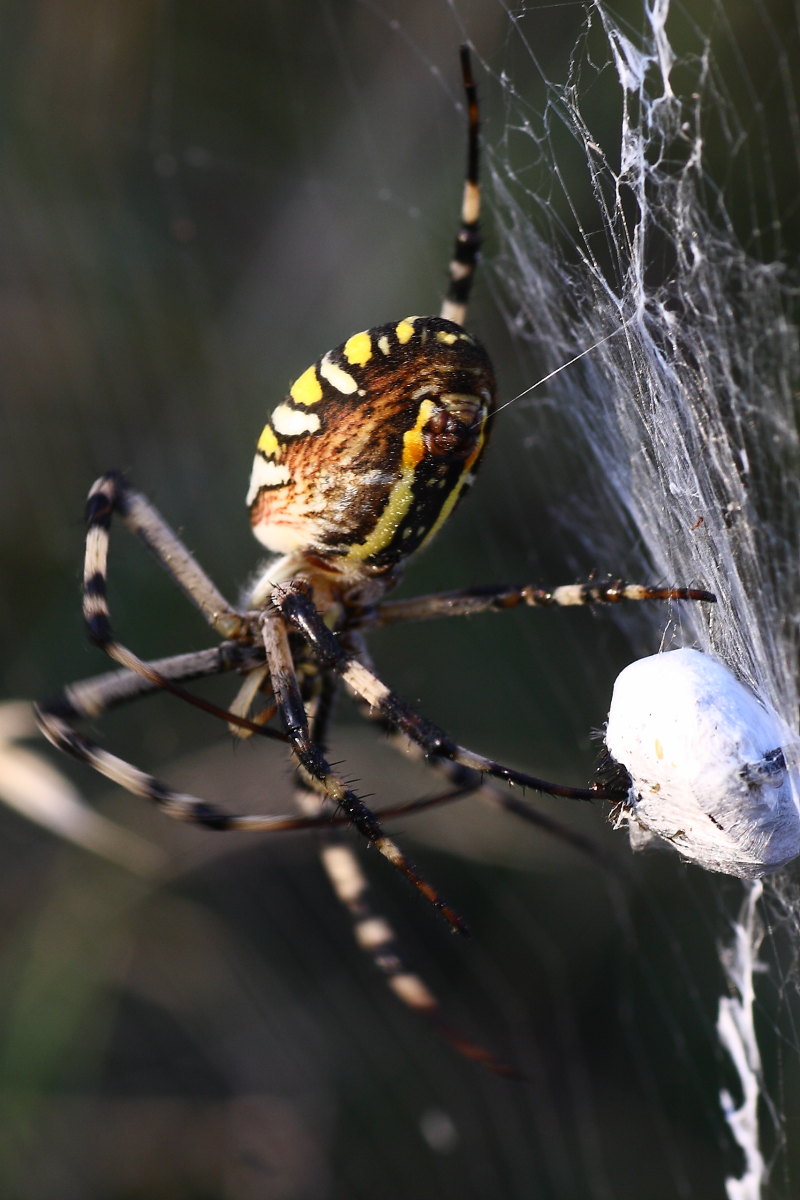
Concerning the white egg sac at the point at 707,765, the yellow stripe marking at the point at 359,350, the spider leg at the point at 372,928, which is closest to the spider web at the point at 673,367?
the white egg sac at the point at 707,765

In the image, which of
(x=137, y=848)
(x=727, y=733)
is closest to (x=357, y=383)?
(x=727, y=733)

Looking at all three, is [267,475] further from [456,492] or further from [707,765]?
[707,765]

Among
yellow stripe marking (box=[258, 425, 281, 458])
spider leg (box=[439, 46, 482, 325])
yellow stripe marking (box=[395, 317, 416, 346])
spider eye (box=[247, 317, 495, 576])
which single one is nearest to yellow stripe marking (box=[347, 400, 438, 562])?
spider eye (box=[247, 317, 495, 576])

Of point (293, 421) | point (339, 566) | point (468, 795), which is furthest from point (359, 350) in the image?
point (468, 795)

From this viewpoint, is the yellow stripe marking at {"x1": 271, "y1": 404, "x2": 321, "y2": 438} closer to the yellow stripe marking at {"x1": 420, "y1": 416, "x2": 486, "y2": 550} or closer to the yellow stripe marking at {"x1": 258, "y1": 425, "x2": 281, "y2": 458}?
the yellow stripe marking at {"x1": 258, "y1": 425, "x2": 281, "y2": 458}

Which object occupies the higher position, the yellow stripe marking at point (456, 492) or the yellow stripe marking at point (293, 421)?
the yellow stripe marking at point (293, 421)

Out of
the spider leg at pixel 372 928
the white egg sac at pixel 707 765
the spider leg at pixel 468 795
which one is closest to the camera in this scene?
the white egg sac at pixel 707 765

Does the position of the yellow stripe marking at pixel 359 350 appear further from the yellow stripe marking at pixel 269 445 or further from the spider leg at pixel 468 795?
the spider leg at pixel 468 795

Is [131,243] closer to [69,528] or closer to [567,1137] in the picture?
[69,528]
